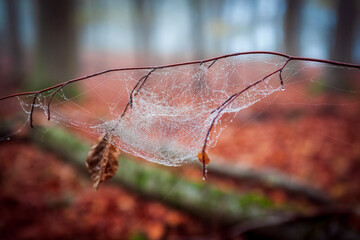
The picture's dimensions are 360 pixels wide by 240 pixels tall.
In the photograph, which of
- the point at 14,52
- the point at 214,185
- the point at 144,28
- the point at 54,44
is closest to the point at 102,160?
the point at 214,185

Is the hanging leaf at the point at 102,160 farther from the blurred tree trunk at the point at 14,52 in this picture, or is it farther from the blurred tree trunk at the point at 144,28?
the blurred tree trunk at the point at 144,28

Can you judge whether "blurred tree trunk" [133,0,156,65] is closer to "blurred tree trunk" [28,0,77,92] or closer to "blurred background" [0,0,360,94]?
"blurred background" [0,0,360,94]

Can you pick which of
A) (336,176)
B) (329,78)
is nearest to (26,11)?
(329,78)

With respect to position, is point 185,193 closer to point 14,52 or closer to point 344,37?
point 344,37

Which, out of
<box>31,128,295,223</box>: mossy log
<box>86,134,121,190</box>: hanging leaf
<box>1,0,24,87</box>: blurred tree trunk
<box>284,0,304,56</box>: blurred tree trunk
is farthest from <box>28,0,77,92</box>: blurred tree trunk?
<box>284,0,304,56</box>: blurred tree trunk

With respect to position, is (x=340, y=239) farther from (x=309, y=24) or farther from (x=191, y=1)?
(x=309, y=24)

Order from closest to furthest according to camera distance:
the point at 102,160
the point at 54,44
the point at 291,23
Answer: the point at 102,160 → the point at 54,44 → the point at 291,23
